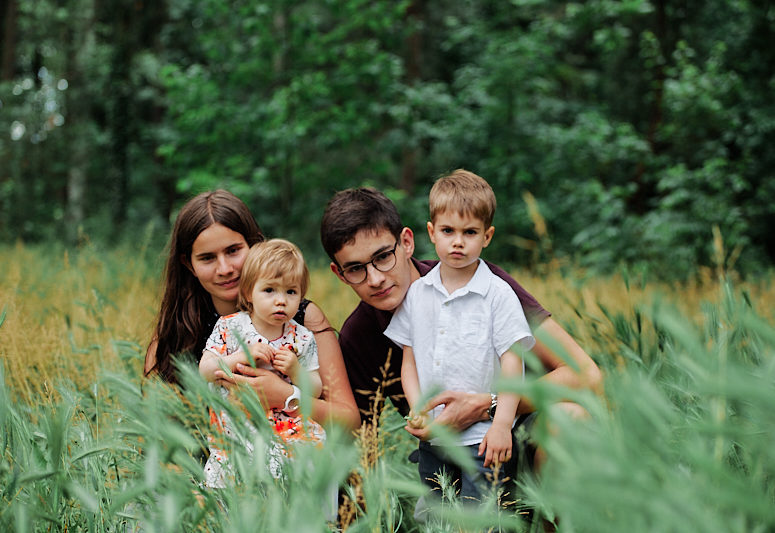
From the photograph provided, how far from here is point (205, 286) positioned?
91.7 inches

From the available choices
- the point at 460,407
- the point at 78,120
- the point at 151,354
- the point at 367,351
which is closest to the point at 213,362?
the point at 151,354

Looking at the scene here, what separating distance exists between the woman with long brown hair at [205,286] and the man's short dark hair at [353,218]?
0.30 m

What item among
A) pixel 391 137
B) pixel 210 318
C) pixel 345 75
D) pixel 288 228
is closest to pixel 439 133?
pixel 391 137

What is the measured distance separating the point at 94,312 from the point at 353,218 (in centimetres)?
163

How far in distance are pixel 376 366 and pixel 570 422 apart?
5.41 ft

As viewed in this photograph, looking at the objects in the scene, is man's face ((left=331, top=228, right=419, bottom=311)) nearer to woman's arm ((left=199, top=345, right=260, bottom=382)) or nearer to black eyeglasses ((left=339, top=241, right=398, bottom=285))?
black eyeglasses ((left=339, top=241, right=398, bottom=285))

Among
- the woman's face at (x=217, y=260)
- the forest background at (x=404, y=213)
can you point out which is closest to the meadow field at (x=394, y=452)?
the forest background at (x=404, y=213)

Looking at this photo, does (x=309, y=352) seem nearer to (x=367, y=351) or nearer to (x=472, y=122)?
(x=367, y=351)

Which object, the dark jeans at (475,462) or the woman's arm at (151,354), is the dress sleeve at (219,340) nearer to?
the woman's arm at (151,354)

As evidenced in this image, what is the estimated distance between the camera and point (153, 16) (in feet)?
41.0

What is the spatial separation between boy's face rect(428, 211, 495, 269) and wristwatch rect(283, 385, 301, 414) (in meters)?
0.65

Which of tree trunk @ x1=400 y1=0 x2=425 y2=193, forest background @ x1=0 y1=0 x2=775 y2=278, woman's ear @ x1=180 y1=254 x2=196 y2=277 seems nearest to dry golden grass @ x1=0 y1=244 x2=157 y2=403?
woman's ear @ x1=180 y1=254 x2=196 y2=277

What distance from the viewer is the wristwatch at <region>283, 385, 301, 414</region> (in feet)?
6.44

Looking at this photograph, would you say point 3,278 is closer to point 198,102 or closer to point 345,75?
point 198,102
